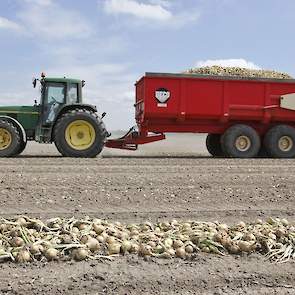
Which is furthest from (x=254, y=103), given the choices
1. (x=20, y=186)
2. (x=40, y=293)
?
(x=40, y=293)

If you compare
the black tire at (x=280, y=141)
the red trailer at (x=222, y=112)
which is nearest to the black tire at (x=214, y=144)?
the red trailer at (x=222, y=112)

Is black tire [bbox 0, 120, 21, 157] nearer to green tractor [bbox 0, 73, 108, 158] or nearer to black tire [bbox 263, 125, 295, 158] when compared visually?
green tractor [bbox 0, 73, 108, 158]

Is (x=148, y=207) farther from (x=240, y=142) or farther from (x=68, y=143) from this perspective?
(x=240, y=142)

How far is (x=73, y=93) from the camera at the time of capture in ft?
46.6

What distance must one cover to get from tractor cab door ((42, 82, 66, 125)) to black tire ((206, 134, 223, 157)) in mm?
5152

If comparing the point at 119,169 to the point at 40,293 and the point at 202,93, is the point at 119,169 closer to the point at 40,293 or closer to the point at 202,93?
the point at 202,93

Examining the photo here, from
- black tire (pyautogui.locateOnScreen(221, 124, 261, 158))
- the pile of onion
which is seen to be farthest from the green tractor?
the pile of onion

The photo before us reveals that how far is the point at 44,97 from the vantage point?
1430 cm

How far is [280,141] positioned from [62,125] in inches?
246

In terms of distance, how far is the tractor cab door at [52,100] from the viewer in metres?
14.2

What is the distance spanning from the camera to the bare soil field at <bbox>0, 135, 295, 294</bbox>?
13.0 feet

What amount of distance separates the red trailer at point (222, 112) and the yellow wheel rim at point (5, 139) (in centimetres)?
273

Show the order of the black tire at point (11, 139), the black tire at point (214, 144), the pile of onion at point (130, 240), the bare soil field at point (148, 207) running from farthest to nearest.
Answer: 1. the black tire at point (214, 144)
2. the black tire at point (11, 139)
3. the pile of onion at point (130, 240)
4. the bare soil field at point (148, 207)

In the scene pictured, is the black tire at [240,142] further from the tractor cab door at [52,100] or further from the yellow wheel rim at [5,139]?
the yellow wheel rim at [5,139]
